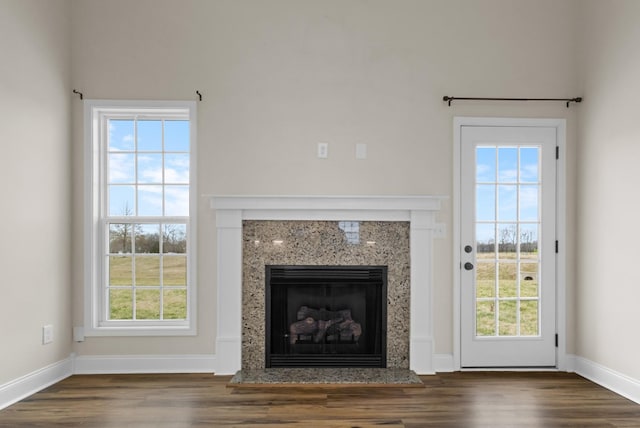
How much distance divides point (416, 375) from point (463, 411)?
2.24 feet

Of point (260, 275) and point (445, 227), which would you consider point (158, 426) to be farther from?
point (445, 227)

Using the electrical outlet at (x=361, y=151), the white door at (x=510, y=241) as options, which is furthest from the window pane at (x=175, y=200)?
the white door at (x=510, y=241)

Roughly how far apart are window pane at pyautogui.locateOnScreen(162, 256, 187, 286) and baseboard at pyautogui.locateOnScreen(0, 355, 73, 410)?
997 mm

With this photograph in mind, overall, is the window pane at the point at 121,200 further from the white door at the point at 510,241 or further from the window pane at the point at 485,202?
the window pane at the point at 485,202

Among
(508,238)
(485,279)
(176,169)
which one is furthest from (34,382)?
(508,238)

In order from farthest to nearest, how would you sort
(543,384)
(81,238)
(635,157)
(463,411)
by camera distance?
(81,238)
(543,384)
(635,157)
(463,411)

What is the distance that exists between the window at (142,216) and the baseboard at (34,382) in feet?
1.52

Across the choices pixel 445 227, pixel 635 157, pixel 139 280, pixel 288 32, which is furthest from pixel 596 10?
pixel 139 280

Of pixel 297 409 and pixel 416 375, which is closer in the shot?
pixel 297 409

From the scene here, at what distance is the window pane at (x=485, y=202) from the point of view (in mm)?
3873

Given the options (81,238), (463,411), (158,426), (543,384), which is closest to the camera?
(158,426)

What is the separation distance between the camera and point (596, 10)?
3.65m

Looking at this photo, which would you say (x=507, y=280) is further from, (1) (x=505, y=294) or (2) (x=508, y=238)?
(2) (x=508, y=238)

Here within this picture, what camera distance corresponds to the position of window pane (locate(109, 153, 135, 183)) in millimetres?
3910
